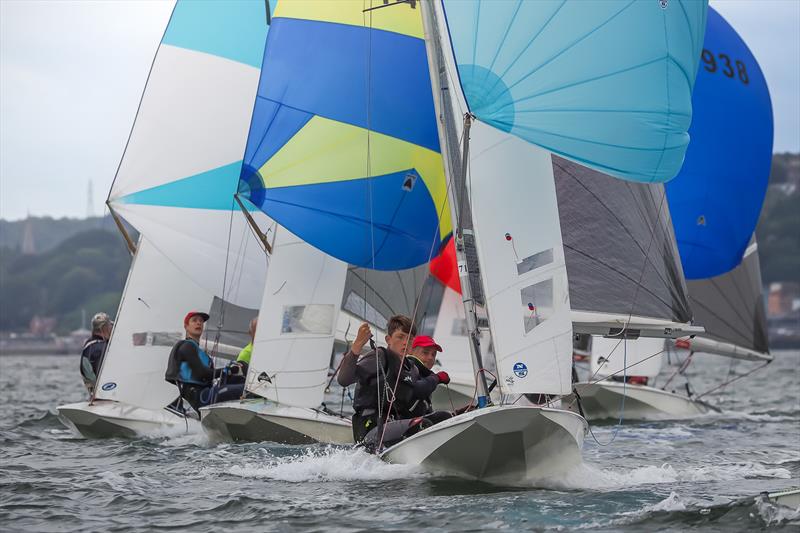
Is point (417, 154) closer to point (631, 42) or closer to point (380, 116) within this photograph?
point (380, 116)

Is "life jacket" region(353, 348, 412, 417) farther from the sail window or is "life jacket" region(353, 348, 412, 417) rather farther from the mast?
the sail window

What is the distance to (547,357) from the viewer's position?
9.39 m

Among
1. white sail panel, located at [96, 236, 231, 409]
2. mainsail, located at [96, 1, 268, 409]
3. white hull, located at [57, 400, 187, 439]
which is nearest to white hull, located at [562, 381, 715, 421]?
mainsail, located at [96, 1, 268, 409]

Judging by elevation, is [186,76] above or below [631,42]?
above

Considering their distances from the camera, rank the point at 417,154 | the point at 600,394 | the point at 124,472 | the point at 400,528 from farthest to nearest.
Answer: the point at 600,394
the point at 417,154
the point at 124,472
the point at 400,528

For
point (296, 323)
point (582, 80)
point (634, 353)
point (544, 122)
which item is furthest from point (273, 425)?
point (634, 353)

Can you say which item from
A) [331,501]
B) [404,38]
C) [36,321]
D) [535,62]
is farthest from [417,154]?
[36,321]

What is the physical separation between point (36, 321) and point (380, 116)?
120345 mm

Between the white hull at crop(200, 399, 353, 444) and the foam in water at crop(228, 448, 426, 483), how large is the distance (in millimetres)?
1935

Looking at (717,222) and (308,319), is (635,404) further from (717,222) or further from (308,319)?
(308,319)

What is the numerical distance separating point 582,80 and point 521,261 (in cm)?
140

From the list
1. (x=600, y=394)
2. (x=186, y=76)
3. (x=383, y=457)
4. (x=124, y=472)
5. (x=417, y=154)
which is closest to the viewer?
(x=383, y=457)

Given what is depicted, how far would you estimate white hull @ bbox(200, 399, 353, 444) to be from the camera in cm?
1294

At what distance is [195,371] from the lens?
45.5 ft
